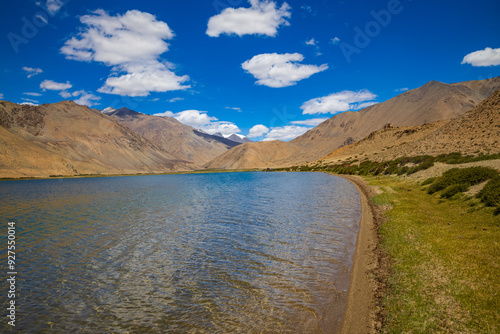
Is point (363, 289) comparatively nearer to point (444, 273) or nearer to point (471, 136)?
point (444, 273)

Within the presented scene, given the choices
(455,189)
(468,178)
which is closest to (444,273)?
(455,189)

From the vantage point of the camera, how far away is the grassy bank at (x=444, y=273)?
6340 millimetres

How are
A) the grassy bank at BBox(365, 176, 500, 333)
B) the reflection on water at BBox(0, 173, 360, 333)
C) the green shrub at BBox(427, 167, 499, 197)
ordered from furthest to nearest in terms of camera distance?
the green shrub at BBox(427, 167, 499, 197) → the reflection on water at BBox(0, 173, 360, 333) → the grassy bank at BBox(365, 176, 500, 333)

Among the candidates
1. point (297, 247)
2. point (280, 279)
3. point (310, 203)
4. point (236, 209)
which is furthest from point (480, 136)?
point (280, 279)

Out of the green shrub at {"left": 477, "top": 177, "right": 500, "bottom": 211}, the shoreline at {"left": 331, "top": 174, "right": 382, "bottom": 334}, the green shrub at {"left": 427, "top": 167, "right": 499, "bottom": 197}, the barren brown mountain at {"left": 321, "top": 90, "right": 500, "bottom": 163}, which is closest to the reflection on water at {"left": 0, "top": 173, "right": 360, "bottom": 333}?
the shoreline at {"left": 331, "top": 174, "right": 382, "bottom": 334}

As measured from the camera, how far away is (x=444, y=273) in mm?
8492

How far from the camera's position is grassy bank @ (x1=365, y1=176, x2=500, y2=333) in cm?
634

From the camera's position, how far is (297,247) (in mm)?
13648

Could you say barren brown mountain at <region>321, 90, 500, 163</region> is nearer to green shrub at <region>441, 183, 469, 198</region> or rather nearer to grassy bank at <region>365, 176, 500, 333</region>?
green shrub at <region>441, 183, 469, 198</region>

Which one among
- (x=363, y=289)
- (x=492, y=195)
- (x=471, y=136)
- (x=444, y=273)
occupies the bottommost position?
(x=363, y=289)

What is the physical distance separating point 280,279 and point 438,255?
5979 mm

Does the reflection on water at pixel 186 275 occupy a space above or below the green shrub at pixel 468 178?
below

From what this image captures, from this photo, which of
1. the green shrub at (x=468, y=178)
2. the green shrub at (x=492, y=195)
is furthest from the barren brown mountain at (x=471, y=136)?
the green shrub at (x=492, y=195)

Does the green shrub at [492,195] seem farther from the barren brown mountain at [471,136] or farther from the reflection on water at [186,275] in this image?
the barren brown mountain at [471,136]
